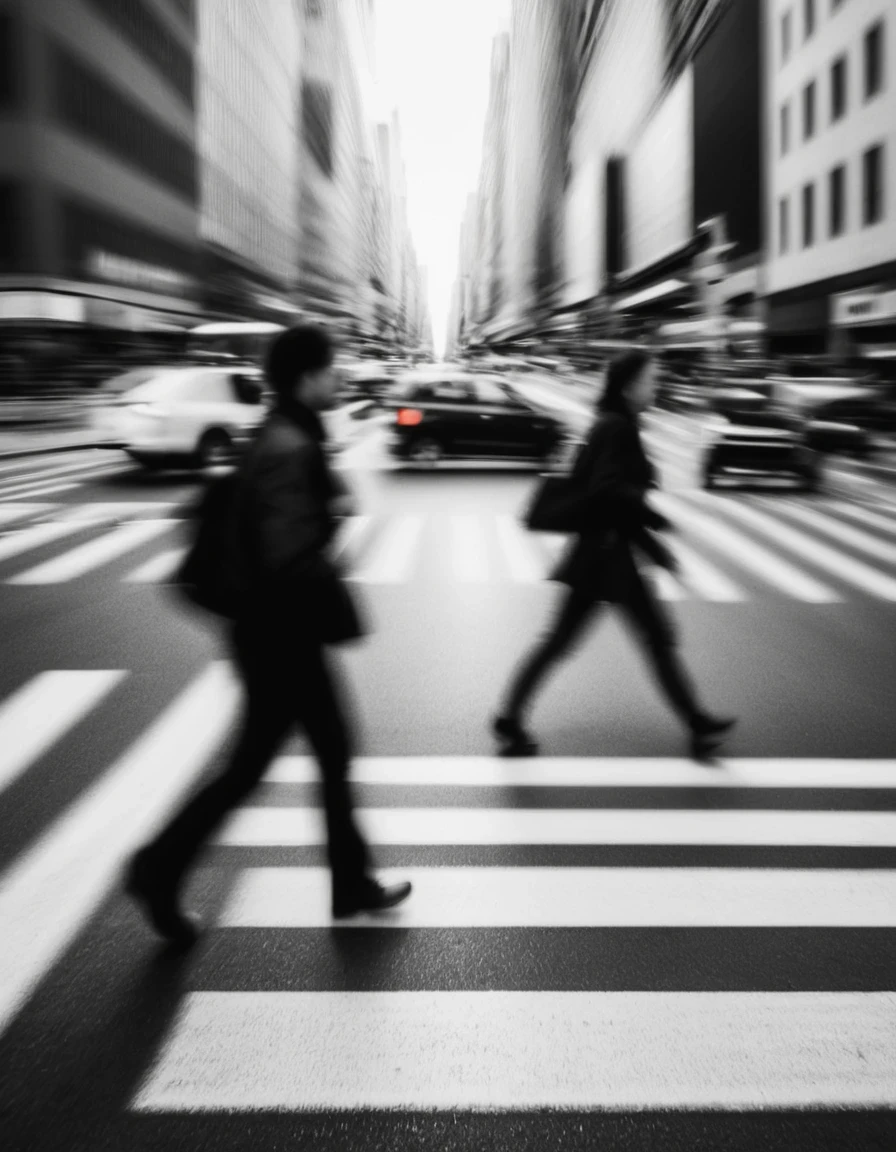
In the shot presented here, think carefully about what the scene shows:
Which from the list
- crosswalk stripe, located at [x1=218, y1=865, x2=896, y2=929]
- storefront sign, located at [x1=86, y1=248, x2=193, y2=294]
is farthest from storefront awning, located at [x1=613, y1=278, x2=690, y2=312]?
crosswalk stripe, located at [x1=218, y1=865, x2=896, y2=929]

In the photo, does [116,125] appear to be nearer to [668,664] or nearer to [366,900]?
[668,664]

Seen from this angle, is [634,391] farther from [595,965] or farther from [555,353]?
[555,353]

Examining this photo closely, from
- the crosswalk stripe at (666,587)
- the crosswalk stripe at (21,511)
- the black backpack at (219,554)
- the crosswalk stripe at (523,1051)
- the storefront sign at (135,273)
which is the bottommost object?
the crosswalk stripe at (666,587)

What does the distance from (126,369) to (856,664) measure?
43866 mm

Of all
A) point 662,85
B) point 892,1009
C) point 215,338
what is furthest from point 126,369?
point 892,1009

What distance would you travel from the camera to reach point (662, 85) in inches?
3115

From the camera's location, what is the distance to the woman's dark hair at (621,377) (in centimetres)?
587

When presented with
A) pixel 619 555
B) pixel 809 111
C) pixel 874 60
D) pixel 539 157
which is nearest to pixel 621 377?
pixel 619 555

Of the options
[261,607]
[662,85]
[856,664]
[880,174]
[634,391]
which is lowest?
[856,664]

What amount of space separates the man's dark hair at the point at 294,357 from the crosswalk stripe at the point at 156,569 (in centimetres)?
682

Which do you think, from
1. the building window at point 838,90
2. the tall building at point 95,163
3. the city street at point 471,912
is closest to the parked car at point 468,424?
the city street at point 471,912

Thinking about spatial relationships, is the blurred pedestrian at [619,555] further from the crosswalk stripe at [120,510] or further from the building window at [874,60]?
the building window at [874,60]

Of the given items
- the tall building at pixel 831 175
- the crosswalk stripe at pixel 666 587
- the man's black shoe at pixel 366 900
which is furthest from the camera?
the tall building at pixel 831 175

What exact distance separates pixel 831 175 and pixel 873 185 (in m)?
4.28
